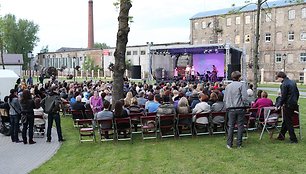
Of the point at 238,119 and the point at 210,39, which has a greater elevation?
the point at 210,39

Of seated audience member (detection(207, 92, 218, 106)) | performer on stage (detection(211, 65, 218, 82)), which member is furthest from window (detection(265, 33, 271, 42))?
seated audience member (detection(207, 92, 218, 106))

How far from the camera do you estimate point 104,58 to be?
6606cm

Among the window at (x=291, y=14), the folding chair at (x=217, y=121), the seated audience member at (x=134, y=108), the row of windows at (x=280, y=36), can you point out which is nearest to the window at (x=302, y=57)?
the row of windows at (x=280, y=36)

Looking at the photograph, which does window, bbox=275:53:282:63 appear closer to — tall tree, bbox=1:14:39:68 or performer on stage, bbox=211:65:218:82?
performer on stage, bbox=211:65:218:82

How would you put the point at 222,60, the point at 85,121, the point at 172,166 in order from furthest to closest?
1. the point at 222,60
2. the point at 85,121
3. the point at 172,166

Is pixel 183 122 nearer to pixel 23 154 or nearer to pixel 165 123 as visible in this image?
pixel 165 123

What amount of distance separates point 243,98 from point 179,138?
2.69m

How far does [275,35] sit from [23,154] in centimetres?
5030

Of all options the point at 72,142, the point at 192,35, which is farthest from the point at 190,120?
the point at 192,35

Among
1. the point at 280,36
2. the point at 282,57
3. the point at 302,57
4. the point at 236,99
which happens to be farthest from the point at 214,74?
the point at 280,36

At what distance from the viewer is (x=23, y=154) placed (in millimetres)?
9492

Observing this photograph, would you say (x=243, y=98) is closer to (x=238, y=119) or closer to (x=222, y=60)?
(x=238, y=119)

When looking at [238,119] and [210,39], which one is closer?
[238,119]

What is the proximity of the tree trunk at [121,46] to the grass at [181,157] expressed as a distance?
350cm
